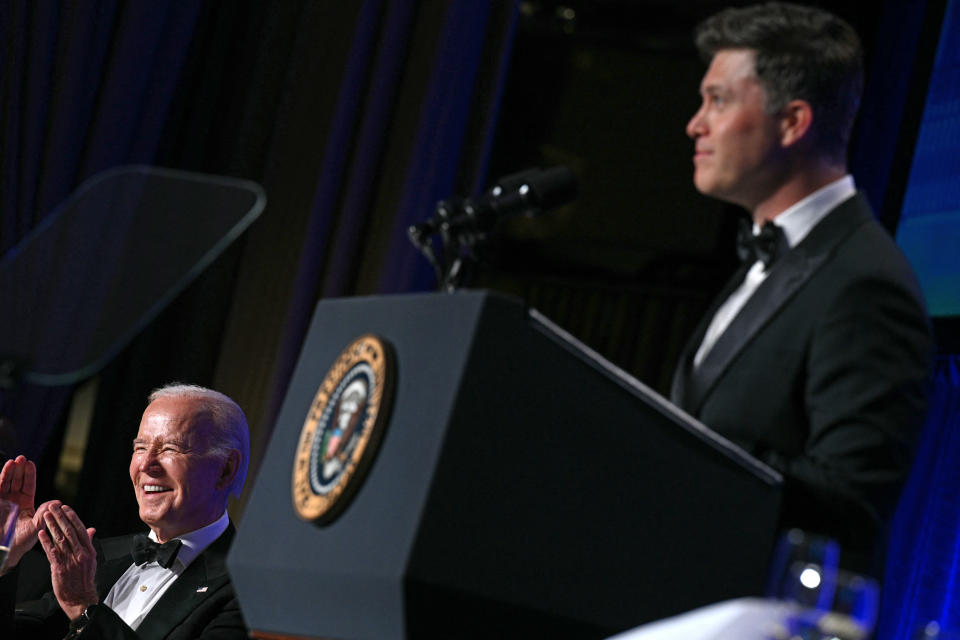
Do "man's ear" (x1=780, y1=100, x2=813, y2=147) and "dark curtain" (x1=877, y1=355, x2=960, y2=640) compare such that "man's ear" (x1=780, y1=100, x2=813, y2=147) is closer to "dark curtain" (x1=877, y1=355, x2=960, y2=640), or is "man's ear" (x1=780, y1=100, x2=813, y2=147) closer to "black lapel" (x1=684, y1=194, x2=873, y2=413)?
"black lapel" (x1=684, y1=194, x2=873, y2=413)

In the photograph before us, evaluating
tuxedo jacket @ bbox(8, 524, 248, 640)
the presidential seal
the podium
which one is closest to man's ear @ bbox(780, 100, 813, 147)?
the podium

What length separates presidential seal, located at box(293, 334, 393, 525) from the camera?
148 cm

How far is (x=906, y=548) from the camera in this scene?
4.57 m

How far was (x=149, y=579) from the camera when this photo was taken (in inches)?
123

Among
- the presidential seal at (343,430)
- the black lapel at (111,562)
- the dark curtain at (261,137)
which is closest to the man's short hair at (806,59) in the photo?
the presidential seal at (343,430)

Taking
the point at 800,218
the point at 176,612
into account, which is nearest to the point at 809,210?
the point at 800,218

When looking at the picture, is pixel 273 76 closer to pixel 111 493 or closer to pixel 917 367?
pixel 111 493

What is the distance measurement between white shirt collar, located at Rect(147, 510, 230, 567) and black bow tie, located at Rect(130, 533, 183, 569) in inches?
1.1

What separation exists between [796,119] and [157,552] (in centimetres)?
178

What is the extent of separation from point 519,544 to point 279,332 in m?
3.27

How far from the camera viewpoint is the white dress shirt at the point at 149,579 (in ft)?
9.99

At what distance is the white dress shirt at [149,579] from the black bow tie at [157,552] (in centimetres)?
3

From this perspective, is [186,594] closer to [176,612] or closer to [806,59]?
[176,612]

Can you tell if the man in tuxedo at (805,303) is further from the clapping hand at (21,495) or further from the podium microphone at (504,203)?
the clapping hand at (21,495)
